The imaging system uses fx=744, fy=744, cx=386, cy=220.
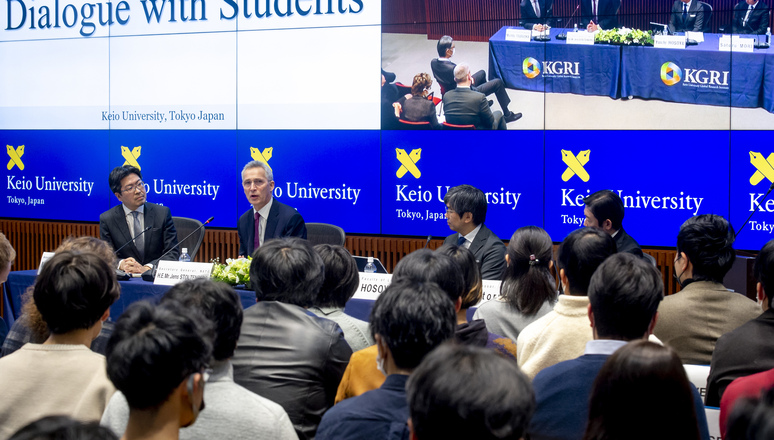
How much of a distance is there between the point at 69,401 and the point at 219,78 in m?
5.49

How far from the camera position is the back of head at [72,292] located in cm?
205

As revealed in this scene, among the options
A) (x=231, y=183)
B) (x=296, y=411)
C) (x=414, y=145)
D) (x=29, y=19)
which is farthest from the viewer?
(x=29, y=19)

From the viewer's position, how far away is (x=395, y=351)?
1713 mm

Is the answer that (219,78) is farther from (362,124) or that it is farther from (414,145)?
(414,145)

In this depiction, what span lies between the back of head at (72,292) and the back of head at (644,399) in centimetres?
142

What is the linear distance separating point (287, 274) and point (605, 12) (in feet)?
13.9

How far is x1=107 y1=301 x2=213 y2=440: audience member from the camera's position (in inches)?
54.4

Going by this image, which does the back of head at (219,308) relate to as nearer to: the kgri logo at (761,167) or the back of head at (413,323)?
the back of head at (413,323)

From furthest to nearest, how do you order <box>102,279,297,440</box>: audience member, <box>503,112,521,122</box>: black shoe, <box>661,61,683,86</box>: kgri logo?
1. <box>503,112,521,122</box>: black shoe
2. <box>661,61,683,86</box>: kgri logo
3. <box>102,279,297,440</box>: audience member

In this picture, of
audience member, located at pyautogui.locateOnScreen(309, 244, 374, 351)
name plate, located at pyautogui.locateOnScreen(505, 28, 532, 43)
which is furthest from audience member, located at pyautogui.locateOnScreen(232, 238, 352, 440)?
name plate, located at pyautogui.locateOnScreen(505, 28, 532, 43)

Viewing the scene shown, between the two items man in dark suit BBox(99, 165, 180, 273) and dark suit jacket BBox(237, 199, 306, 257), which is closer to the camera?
dark suit jacket BBox(237, 199, 306, 257)

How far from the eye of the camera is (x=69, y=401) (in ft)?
6.33

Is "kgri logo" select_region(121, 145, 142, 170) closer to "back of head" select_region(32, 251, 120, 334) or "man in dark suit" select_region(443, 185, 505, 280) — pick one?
"man in dark suit" select_region(443, 185, 505, 280)

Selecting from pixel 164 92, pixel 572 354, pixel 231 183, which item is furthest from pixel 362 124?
pixel 572 354
